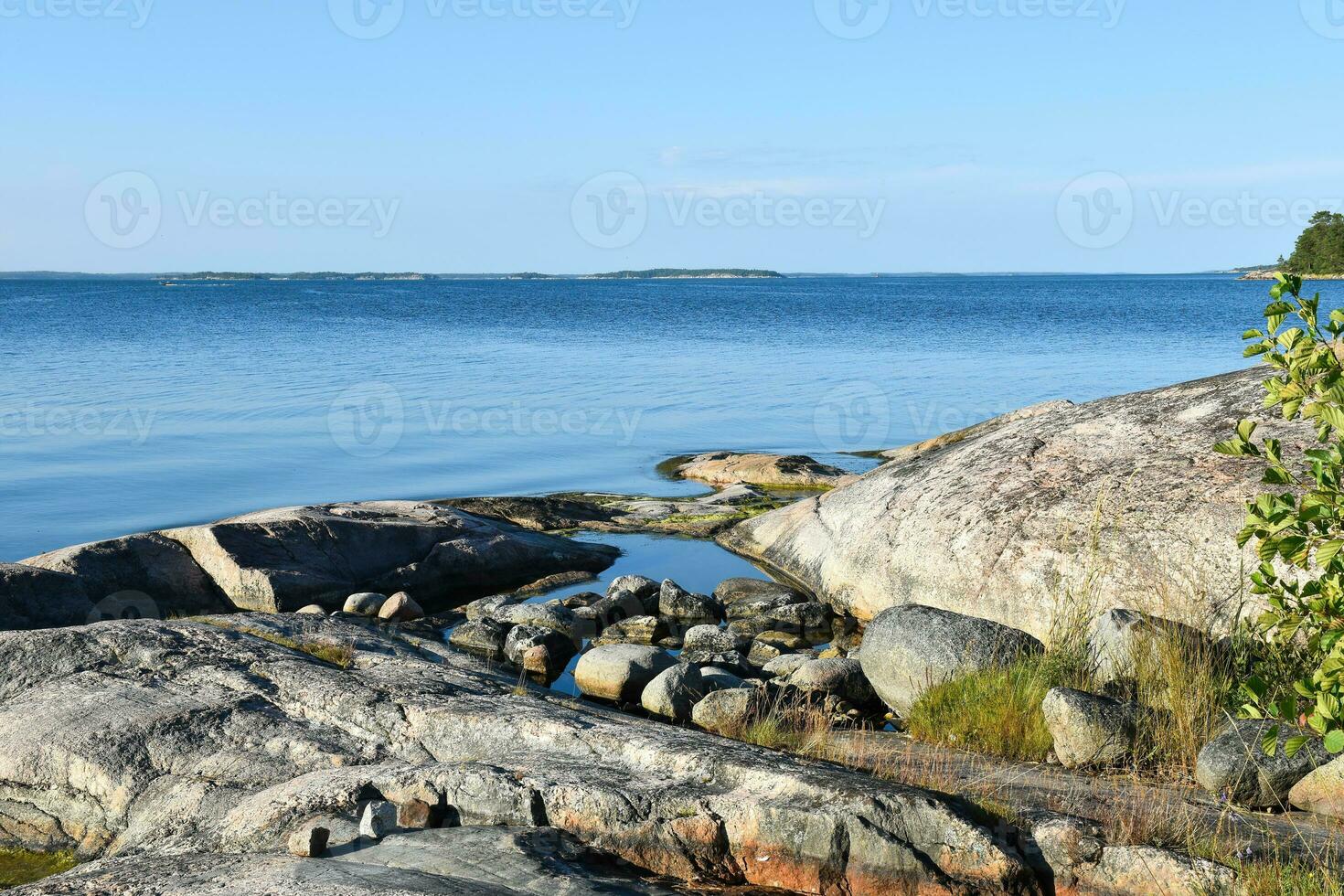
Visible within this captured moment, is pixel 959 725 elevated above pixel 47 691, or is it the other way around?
pixel 47 691

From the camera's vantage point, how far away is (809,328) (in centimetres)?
6050

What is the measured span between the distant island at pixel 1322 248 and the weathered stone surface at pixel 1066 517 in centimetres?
10365

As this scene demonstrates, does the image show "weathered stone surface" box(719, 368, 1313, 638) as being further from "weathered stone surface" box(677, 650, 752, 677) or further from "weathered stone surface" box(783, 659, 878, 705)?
"weathered stone surface" box(677, 650, 752, 677)

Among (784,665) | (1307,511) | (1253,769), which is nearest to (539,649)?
(784,665)

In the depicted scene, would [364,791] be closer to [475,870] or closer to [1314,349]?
[475,870]

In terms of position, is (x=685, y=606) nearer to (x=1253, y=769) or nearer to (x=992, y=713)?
(x=992, y=713)

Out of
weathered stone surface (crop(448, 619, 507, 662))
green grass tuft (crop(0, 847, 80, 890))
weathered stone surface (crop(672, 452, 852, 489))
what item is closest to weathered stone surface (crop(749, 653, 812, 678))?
weathered stone surface (crop(448, 619, 507, 662))

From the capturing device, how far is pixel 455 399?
93.9 ft

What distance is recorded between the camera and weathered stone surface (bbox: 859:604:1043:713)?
7.43 metres

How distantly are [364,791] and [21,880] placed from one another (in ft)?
5.75

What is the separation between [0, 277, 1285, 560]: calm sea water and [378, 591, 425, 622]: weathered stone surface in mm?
5627

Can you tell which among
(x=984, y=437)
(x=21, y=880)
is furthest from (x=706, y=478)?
(x=21, y=880)

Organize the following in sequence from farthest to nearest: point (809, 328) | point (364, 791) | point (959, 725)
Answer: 1. point (809, 328)
2. point (959, 725)
3. point (364, 791)

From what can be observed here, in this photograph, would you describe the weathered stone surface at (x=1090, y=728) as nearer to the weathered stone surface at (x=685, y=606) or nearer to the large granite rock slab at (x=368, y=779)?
the large granite rock slab at (x=368, y=779)
